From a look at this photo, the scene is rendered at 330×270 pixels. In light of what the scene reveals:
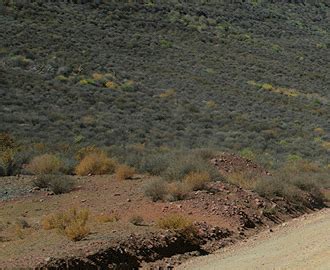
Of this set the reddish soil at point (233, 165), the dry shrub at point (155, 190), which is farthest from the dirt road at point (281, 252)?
the reddish soil at point (233, 165)

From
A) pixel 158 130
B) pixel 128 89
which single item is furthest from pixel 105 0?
pixel 158 130

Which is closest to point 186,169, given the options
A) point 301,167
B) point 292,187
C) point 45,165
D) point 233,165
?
point 233,165

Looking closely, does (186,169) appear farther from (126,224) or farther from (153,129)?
(153,129)

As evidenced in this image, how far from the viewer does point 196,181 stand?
16141 millimetres

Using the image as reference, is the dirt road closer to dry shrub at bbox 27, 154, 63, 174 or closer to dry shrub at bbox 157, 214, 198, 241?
dry shrub at bbox 157, 214, 198, 241

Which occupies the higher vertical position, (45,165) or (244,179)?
(244,179)

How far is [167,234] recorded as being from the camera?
1190 cm

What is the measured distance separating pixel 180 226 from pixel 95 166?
24.7ft

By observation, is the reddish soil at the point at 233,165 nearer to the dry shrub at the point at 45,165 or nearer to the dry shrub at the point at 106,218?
the dry shrub at the point at 45,165

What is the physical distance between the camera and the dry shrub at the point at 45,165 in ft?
60.2

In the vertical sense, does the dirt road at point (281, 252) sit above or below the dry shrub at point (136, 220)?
above

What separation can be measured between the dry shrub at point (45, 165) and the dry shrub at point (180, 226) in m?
6.96

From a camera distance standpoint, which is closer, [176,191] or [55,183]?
[176,191]

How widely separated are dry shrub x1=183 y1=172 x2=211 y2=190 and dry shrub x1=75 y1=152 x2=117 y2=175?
3805 millimetres
